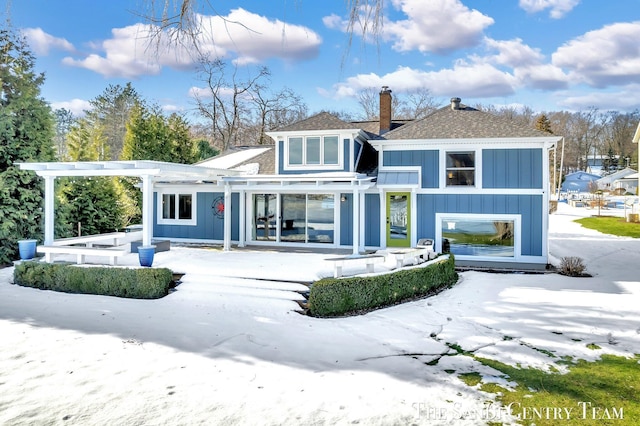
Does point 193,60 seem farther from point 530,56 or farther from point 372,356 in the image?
point 372,356

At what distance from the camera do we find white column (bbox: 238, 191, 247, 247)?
15.0 m

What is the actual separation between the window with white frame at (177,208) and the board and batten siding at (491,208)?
8705 millimetres

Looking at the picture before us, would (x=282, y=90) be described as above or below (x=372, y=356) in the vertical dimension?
above

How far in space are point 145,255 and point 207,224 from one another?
624 centimetres

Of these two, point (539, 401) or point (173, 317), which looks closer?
point (539, 401)

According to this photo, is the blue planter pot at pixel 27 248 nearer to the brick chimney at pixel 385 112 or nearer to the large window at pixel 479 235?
the large window at pixel 479 235

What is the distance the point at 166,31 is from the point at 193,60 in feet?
0.96

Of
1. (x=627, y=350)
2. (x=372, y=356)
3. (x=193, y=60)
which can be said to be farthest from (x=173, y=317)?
(x=627, y=350)

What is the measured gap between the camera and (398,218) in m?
13.9

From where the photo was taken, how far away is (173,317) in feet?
24.6

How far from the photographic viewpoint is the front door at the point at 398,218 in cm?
1377

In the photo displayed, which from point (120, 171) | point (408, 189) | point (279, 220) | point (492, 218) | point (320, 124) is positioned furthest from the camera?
point (279, 220)

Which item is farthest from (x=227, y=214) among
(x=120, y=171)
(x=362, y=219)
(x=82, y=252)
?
(x=82, y=252)

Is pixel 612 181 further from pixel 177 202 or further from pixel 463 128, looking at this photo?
pixel 177 202
